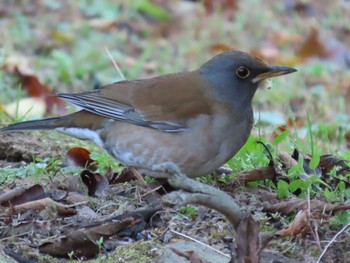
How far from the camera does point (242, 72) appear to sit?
227 inches

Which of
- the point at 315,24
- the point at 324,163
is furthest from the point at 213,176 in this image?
the point at 315,24

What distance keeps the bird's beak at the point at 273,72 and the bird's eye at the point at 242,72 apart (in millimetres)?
62

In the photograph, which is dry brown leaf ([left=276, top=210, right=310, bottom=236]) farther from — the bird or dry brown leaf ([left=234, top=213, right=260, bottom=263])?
the bird

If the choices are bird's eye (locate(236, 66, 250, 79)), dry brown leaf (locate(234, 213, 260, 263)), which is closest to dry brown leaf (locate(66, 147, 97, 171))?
bird's eye (locate(236, 66, 250, 79))

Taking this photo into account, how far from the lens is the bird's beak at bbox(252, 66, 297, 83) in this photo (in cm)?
555

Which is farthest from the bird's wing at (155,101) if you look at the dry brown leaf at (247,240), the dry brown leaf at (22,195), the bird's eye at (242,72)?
the dry brown leaf at (247,240)

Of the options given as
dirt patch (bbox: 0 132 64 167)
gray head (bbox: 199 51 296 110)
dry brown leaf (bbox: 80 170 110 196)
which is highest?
gray head (bbox: 199 51 296 110)

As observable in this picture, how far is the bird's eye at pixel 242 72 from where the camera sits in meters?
5.73

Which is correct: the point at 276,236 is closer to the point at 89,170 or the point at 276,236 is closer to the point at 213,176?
the point at 213,176

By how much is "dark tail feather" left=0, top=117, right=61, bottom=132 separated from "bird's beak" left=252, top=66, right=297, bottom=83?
1446 mm

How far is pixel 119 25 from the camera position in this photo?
11.9m

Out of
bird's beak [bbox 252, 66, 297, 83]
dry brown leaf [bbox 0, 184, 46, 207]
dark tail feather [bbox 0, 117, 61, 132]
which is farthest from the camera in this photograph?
dark tail feather [bbox 0, 117, 61, 132]

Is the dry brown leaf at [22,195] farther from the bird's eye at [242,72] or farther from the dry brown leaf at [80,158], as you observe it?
the bird's eye at [242,72]

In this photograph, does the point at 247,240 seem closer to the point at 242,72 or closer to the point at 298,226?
the point at 298,226
